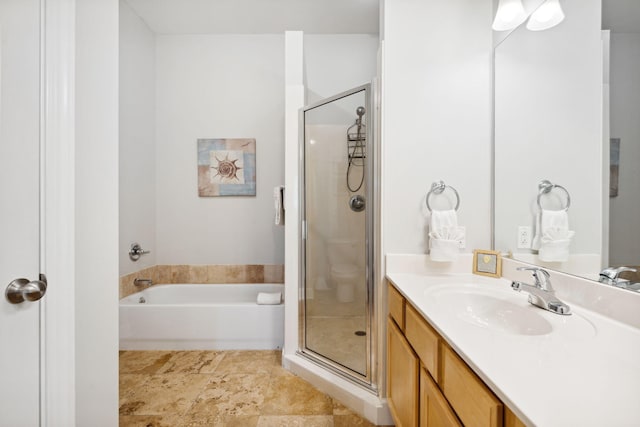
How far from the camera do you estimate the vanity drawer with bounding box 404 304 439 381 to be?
866mm

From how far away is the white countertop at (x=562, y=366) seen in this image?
447mm

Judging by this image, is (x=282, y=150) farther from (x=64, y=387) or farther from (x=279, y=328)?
(x=64, y=387)

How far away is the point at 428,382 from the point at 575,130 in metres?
1.12

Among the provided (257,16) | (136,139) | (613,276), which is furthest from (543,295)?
(136,139)

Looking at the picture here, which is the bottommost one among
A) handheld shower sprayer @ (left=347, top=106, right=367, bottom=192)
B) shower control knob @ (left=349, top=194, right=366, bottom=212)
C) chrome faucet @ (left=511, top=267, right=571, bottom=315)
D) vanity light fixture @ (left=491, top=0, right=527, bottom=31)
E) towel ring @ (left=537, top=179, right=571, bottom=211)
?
chrome faucet @ (left=511, top=267, right=571, bottom=315)

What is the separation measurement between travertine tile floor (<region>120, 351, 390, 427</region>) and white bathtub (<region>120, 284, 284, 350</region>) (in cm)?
8

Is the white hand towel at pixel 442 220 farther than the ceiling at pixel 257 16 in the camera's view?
No

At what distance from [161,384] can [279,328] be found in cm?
88

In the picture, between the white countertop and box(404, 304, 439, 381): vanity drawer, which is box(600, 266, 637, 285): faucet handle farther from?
box(404, 304, 439, 381): vanity drawer

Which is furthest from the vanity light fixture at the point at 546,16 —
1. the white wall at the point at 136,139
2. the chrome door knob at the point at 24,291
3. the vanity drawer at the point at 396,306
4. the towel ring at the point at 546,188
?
the white wall at the point at 136,139

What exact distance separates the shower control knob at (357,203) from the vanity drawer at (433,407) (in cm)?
100

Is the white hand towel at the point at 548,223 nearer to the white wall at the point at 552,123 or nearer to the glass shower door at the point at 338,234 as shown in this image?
the white wall at the point at 552,123

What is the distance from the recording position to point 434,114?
1.51 m

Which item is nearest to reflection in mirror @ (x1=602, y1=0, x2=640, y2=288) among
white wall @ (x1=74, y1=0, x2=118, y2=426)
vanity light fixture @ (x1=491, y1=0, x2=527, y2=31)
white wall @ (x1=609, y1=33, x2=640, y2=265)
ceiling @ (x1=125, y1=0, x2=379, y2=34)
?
white wall @ (x1=609, y1=33, x2=640, y2=265)
